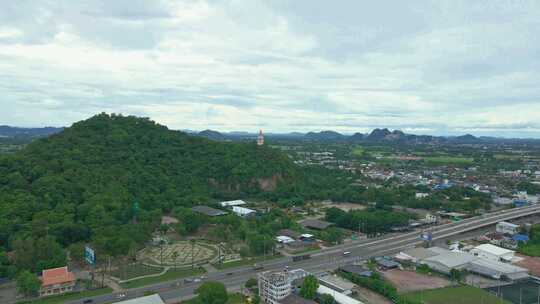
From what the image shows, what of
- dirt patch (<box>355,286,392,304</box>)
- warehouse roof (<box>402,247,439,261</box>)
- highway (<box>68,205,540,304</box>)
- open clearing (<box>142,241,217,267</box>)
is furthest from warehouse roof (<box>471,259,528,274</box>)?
open clearing (<box>142,241,217,267</box>)

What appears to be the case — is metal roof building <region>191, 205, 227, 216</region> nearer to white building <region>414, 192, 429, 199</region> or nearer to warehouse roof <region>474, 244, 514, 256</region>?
warehouse roof <region>474, 244, 514, 256</region>

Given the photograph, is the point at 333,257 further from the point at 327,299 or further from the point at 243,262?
the point at 327,299

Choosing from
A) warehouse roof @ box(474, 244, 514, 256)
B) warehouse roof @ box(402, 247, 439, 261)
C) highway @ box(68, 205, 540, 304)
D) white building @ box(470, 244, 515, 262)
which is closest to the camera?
highway @ box(68, 205, 540, 304)

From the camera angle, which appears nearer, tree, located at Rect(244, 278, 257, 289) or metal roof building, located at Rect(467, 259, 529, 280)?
tree, located at Rect(244, 278, 257, 289)

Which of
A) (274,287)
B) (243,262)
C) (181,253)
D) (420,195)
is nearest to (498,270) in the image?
(274,287)

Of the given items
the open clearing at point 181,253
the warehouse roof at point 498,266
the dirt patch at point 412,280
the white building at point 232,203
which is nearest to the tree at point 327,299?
the dirt patch at point 412,280

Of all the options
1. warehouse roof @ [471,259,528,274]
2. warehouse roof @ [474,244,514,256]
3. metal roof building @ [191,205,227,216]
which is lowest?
warehouse roof @ [471,259,528,274]

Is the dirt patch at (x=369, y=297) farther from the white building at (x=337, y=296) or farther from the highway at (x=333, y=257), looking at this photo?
the highway at (x=333, y=257)

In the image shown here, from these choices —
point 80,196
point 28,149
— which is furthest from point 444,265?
point 28,149

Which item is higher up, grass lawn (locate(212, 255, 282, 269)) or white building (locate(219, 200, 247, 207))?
white building (locate(219, 200, 247, 207))
